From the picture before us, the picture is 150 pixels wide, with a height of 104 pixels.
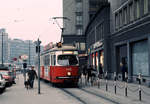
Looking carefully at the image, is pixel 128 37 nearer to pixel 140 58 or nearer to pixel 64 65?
pixel 140 58

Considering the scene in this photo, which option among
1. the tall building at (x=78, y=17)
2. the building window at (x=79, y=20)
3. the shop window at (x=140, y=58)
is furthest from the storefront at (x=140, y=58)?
the building window at (x=79, y=20)

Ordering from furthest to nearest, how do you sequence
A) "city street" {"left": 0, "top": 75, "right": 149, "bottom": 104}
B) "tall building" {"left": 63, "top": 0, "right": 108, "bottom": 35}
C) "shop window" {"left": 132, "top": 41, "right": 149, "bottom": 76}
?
"tall building" {"left": 63, "top": 0, "right": 108, "bottom": 35}
"shop window" {"left": 132, "top": 41, "right": 149, "bottom": 76}
"city street" {"left": 0, "top": 75, "right": 149, "bottom": 104}

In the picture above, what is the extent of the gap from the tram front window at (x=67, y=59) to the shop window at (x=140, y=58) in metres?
5.87

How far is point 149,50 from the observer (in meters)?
23.4

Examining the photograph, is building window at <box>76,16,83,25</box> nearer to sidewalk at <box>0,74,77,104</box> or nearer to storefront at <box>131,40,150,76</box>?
storefront at <box>131,40,150,76</box>

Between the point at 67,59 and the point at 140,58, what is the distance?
268 inches

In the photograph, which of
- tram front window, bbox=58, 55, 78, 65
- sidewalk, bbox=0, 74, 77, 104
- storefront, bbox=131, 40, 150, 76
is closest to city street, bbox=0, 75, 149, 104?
sidewalk, bbox=0, 74, 77, 104

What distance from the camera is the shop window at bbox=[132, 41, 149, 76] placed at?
25312 mm

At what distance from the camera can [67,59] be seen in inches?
Result: 942

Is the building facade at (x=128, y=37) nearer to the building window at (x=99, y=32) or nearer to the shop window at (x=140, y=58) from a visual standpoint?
the shop window at (x=140, y=58)

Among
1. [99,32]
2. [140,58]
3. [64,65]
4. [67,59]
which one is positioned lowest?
[64,65]

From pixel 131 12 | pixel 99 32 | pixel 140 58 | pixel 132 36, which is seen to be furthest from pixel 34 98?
pixel 99 32

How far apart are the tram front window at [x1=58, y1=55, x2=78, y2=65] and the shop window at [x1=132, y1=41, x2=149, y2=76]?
5869mm

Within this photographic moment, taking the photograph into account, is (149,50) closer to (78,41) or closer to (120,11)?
(120,11)
